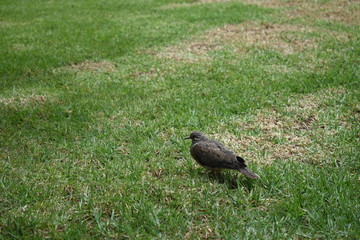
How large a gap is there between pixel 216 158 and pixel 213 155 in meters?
0.05

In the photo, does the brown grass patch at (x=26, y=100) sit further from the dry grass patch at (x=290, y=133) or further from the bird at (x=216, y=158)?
the bird at (x=216, y=158)

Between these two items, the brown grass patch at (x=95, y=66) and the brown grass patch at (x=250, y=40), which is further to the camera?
the brown grass patch at (x=250, y=40)

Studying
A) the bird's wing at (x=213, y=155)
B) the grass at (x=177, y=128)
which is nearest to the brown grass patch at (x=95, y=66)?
the grass at (x=177, y=128)

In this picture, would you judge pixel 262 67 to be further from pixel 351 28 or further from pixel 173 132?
pixel 351 28

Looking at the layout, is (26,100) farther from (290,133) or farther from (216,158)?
(290,133)

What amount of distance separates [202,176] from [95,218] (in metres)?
1.32

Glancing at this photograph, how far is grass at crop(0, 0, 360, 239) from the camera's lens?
3.43m

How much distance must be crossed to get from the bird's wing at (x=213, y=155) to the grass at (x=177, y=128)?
230 millimetres

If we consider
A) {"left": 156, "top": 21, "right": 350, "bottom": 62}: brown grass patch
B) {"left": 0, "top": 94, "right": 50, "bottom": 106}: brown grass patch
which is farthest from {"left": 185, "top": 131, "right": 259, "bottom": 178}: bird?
{"left": 156, "top": 21, "right": 350, "bottom": 62}: brown grass patch

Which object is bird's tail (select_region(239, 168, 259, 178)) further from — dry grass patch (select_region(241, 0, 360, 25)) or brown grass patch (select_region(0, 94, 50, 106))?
dry grass patch (select_region(241, 0, 360, 25))

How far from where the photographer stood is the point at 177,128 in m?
5.45

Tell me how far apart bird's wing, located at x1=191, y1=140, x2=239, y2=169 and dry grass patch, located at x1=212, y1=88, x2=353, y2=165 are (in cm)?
67

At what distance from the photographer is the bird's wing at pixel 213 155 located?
12.7 feet

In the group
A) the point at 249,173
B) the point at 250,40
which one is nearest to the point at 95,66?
the point at 250,40
